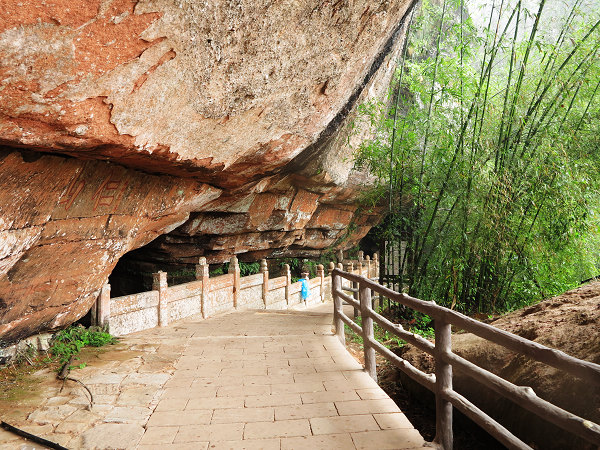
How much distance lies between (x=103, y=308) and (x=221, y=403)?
3.71 metres

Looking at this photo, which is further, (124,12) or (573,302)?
(573,302)

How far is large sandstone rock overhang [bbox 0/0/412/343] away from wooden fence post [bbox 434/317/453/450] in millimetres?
3073

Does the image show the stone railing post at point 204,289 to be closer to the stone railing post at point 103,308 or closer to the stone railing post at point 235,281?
the stone railing post at point 235,281

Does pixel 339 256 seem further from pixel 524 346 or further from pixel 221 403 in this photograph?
pixel 524 346

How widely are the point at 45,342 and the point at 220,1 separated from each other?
16.2ft

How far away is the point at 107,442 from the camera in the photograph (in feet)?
9.21

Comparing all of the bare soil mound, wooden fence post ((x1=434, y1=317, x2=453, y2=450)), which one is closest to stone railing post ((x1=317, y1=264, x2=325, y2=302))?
the bare soil mound

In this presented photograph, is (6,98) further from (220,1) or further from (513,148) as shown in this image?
→ (513,148)

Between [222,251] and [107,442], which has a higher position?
[222,251]

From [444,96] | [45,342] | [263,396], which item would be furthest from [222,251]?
[263,396]

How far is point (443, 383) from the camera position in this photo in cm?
277

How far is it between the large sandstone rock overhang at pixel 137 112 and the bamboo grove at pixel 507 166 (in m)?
1.47

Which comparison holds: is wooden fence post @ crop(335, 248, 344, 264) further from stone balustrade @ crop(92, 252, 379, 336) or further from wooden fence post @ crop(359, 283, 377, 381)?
wooden fence post @ crop(359, 283, 377, 381)

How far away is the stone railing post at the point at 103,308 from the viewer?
245 inches
